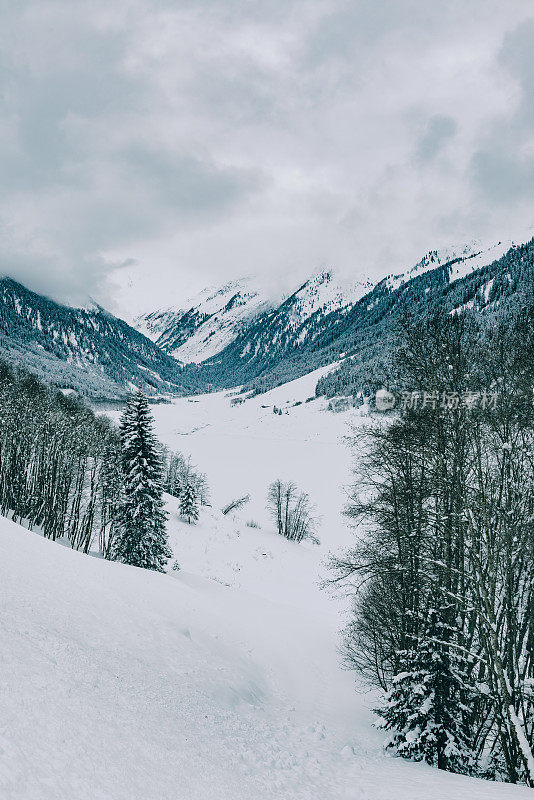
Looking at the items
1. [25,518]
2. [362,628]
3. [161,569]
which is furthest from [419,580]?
[25,518]

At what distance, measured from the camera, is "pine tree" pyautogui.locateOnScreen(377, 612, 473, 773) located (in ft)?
27.5

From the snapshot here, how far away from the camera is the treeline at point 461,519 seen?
8.02m

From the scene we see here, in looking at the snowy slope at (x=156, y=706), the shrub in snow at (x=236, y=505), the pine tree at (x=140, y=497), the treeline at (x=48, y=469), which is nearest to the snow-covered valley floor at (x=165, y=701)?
the snowy slope at (x=156, y=706)

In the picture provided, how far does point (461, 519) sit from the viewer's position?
7.94 metres

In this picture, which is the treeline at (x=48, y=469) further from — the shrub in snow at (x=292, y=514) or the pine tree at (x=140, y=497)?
the shrub in snow at (x=292, y=514)

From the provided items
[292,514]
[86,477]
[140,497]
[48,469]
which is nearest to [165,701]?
→ [140,497]

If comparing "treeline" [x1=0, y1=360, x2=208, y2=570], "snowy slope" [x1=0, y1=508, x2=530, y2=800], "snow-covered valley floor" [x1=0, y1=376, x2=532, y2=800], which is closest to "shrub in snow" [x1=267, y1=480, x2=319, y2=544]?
"treeline" [x1=0, y1=360, x2=208, y2=570]

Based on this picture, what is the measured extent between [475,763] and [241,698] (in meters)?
5.49

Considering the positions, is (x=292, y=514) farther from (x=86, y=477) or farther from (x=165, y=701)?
(x=165, y=701)

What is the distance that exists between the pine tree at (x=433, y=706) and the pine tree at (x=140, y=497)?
65.5 ft

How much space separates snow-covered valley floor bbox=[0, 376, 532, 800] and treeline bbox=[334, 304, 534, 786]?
1.16m

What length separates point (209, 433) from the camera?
140250 millimetres

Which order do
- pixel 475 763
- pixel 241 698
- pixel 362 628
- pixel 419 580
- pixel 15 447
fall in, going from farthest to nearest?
pixel 15 447 → pixel 362 628 → pixel 241 698 → pixel 419 580 → pixel 475 763

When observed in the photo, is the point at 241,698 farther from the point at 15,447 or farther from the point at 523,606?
the point at 15,447
